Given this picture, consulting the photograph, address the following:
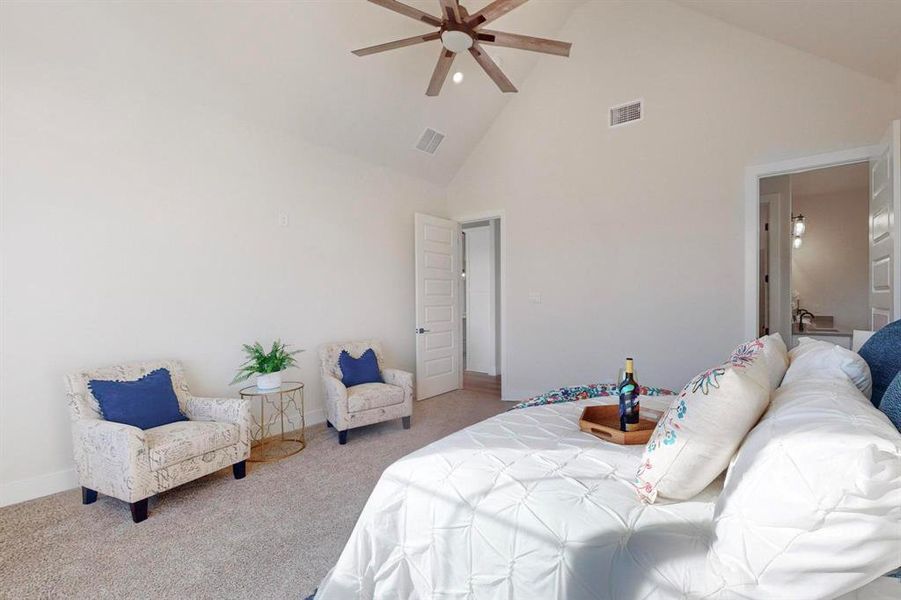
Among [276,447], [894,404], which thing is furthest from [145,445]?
[894,404]

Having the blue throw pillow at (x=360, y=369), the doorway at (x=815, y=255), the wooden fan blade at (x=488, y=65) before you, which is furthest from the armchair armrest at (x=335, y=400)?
the doorway at (x=815, y=255)

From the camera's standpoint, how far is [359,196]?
4.58 metres

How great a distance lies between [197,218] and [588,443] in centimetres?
335

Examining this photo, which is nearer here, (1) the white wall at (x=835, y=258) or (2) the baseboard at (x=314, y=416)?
(2) the baseboard at (x=314, y=416)

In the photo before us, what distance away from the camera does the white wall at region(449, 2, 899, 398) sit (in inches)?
135

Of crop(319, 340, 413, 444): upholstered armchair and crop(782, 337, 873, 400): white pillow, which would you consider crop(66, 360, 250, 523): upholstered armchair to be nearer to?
crop(319, 340, 413, 444): upholstered armchair

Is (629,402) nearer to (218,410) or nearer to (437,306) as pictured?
(218,410)

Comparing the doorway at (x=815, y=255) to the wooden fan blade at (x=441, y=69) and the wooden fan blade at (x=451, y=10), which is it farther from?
the wooden fan blade at (x=451, y=10)

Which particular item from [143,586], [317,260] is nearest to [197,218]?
[317,260]

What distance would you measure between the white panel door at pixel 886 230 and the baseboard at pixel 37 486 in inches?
206

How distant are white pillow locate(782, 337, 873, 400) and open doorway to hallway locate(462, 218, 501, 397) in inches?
206

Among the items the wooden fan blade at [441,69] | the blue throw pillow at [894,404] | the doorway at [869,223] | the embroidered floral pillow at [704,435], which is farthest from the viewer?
the wooden fan blade at [441,69]

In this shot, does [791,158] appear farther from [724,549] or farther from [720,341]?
[724,549]

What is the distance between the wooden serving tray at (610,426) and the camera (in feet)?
5.26
